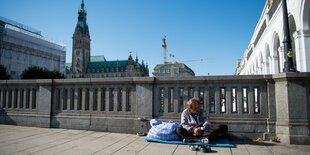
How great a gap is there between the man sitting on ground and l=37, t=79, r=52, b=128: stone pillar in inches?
198

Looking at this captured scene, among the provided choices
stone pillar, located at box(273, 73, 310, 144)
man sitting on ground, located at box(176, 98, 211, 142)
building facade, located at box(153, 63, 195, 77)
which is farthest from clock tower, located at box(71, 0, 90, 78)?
stone pillar, located at box(273, 73, 310, 144)

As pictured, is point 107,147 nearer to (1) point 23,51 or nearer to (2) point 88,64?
(1) point 23,51

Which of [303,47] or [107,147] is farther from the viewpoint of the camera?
[303,47]

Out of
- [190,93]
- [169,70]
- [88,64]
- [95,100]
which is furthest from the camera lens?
[169,70]

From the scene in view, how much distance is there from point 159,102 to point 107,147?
2300 mm

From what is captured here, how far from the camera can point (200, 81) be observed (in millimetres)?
6344

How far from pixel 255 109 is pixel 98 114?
494 centimetres

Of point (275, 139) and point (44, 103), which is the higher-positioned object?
point (44, 103)

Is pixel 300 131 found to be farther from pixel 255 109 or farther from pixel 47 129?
pixel 47 129

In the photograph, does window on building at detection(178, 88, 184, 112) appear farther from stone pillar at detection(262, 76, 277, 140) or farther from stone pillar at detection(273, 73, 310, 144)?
stone pillar at detection(273, 73, 310, 144)

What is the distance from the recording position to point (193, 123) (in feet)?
18.5

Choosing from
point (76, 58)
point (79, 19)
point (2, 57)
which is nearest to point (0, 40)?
→ point (2, 57)

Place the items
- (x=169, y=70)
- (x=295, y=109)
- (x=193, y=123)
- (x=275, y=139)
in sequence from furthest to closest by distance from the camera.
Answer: (x=169, y=70) < (x=193, y=123) < (x=275, y=139) < (x=295, y=109)

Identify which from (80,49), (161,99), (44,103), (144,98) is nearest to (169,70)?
(80,49)
